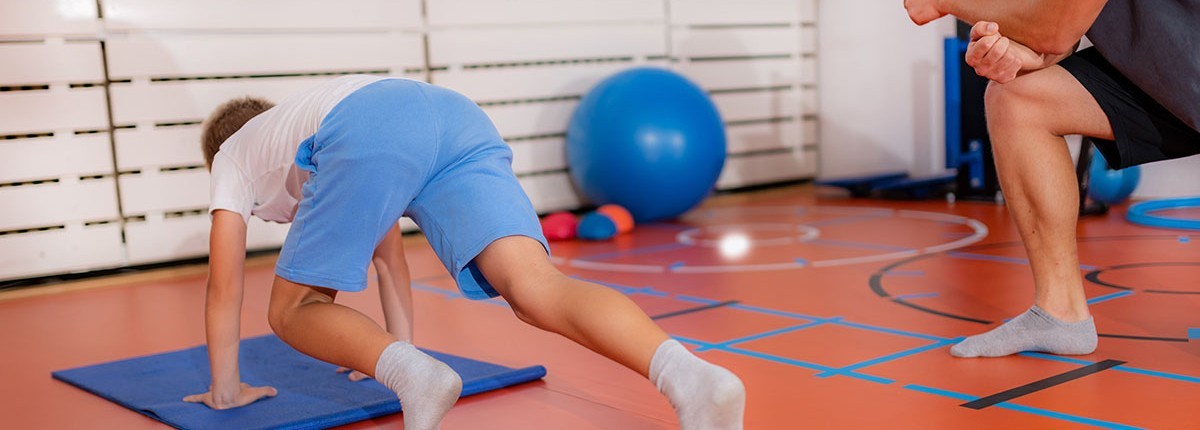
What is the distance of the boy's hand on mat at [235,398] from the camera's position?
8.49 feet

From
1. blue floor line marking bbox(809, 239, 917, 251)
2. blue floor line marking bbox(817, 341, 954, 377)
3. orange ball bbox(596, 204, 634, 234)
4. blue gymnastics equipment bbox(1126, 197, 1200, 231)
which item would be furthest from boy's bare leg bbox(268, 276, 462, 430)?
blue gymnastics equipment bbox(1126, 197, 1200, 231)

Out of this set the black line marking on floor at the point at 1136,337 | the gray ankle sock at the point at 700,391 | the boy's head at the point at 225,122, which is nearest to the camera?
the gray ankle sock at the point at 700,391

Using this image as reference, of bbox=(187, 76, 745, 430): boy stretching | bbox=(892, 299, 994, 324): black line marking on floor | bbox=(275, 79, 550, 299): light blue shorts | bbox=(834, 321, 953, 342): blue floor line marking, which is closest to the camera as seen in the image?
bbox=(187, 76, 745, 430): boy stretching

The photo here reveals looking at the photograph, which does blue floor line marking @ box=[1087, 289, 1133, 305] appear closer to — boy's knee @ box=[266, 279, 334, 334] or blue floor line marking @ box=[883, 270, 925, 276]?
blue floor line marking @ box=[883, 270, 925, 276]

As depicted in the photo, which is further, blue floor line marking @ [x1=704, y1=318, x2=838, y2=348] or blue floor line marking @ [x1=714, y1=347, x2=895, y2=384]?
blue floor line marking @ [x1=704, y1=318, x2=838, y2=348]

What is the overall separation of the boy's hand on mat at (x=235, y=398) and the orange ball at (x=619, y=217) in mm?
2999

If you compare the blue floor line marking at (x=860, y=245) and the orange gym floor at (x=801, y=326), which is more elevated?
the orange gym floor at (x=801, y=326)

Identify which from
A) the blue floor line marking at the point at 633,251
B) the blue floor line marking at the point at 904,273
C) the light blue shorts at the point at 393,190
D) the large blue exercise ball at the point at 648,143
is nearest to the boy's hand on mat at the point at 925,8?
the light blue shorts at the point at 393,190

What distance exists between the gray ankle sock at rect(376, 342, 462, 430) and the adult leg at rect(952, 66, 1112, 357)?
4.61 ft

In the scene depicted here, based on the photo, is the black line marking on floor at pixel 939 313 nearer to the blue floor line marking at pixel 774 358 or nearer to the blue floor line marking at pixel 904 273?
the blue floor line marking at pixel 904 273

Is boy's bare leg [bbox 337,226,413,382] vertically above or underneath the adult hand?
underneath

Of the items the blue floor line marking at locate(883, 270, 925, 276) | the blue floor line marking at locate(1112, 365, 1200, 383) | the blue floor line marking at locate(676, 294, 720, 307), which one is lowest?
the blue floor line marking at locate(883, 270, 925, 276)

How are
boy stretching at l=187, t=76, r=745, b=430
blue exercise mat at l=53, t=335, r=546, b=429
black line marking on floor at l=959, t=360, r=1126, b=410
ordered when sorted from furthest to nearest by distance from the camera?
blue exercise mat at l=53, t=335, r=546, b=429
black line marking on floor at l=959, t=360, r=1126, b=410
boy stretching at l=187, t=76, r=745, b=430

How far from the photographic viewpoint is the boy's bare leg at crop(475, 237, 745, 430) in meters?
1.78
